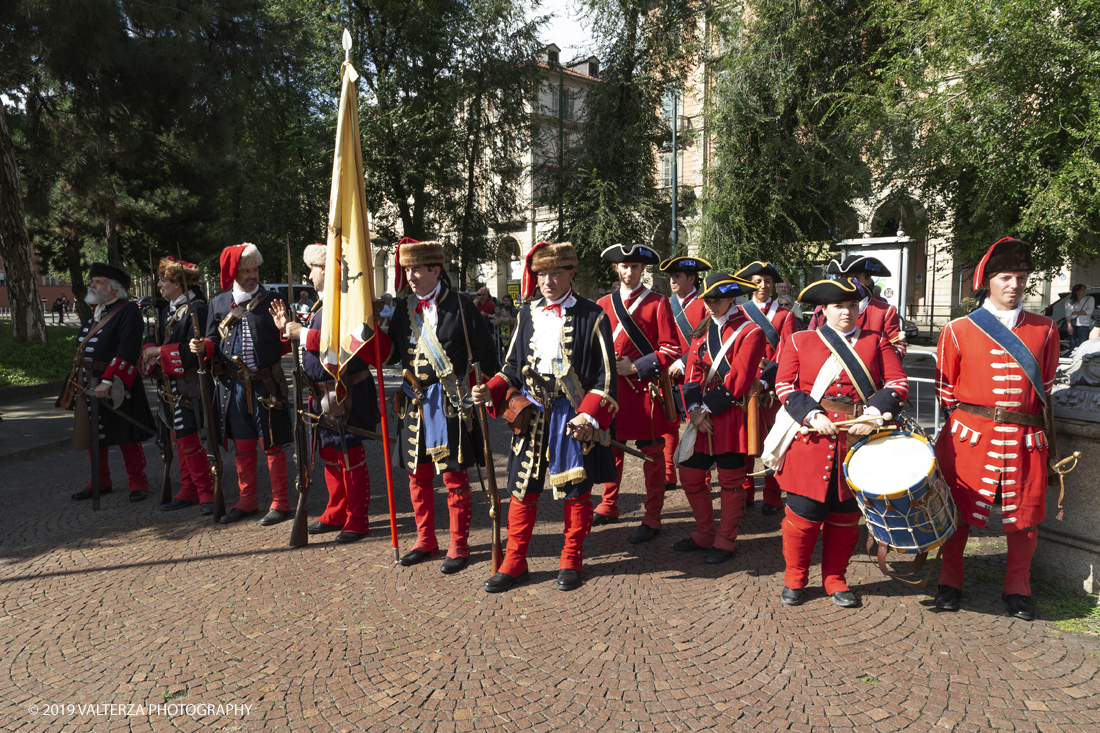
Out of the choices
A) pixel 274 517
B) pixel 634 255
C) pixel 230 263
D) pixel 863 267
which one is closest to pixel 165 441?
pixel 274 517

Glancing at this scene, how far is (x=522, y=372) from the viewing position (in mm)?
4391

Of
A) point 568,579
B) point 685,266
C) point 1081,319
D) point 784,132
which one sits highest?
point 784,132

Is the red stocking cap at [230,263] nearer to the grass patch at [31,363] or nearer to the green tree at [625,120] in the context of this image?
the grass patch at [31,363]

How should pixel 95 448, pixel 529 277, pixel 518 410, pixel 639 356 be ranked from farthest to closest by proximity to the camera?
1. pixel 95 448
2. pixel 639 356
3. pixel 529 277
4. pixel 518 410

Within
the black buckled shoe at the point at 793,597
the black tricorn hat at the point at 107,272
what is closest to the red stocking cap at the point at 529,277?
the black buckled shoe at the point at 793,597

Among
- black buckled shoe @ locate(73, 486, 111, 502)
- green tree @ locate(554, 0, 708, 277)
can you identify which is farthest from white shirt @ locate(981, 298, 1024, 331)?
green tree @ locate(554, 0, 708, 277)

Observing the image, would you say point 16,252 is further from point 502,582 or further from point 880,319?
point 880,319

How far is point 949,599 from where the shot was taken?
4.07 meters

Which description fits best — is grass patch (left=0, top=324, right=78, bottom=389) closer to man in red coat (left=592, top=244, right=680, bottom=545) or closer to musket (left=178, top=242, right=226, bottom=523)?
musket (left=178, top=242, right=226, bottom=523)

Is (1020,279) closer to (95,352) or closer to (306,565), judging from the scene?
(306,565)

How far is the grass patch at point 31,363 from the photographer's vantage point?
12.9m

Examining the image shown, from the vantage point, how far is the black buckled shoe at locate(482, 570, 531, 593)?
173 inches

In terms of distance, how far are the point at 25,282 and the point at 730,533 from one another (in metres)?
16.1

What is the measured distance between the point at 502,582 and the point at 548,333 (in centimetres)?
158
